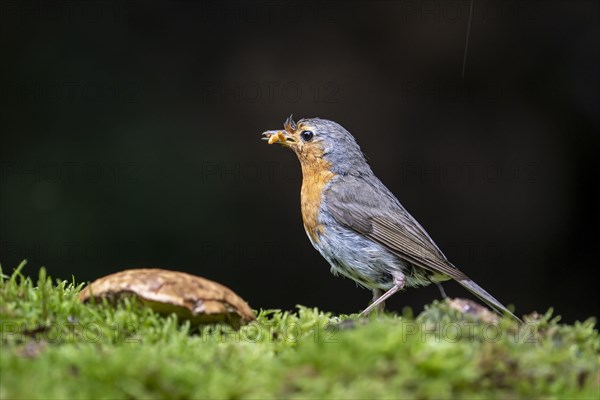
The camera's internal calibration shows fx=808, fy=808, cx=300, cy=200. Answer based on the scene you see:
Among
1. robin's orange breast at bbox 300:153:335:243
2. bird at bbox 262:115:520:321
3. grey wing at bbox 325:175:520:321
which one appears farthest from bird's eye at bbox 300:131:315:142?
grey wing at bbox 325:175:520:321

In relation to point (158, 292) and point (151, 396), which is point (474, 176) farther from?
point (151, 396)

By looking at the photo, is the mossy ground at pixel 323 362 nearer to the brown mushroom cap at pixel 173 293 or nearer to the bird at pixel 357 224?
the brown mushroom cap at pixel 173 293

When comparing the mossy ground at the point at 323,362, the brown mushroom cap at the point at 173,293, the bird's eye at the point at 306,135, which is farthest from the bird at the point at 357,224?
the mossy ground at the point at 323,362

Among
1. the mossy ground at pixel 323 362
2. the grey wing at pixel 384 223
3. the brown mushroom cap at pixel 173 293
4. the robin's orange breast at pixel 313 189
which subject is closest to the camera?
the mossy ground at pixel 323 362

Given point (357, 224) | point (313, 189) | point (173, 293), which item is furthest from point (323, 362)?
point (313, 189)

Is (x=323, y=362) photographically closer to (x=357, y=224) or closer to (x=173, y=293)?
(x=173, y=293)

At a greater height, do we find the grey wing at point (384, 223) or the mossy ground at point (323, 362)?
the grey wing at point (384, 223)

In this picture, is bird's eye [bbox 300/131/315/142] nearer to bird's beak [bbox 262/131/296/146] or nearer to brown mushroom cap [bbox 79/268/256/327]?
bird's beak [bbox 262/131/296/146]
